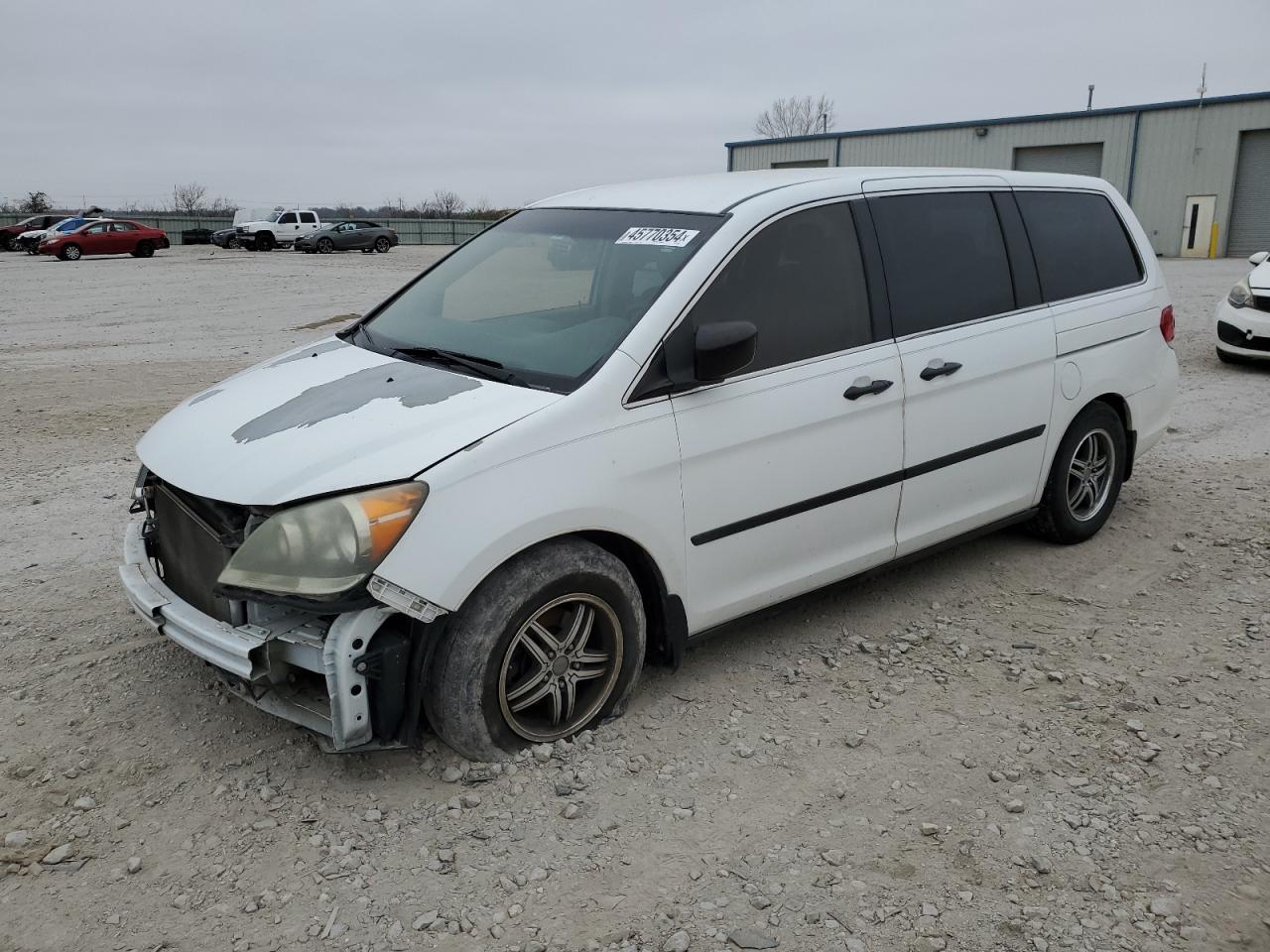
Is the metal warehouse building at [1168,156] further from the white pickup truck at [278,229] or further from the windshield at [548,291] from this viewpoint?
the windshield at [548,291]

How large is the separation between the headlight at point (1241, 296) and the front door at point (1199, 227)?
26647mm

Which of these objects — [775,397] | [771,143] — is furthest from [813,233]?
[771,143]

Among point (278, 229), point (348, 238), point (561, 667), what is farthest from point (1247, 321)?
point (278, 229)

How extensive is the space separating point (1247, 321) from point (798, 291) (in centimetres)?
870

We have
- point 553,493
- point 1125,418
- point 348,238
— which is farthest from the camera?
point 348,238

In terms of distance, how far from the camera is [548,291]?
4.23 m

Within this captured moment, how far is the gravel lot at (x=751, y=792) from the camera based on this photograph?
2.79 m

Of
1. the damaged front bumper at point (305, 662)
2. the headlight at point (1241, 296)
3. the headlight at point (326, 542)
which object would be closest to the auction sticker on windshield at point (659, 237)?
the headlight at point (326, 542)

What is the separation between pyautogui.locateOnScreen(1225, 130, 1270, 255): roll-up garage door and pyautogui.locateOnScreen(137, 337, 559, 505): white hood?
121 ft

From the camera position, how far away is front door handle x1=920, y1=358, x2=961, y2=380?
4.29m

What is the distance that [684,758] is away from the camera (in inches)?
139

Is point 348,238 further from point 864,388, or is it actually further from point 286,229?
point 864,388

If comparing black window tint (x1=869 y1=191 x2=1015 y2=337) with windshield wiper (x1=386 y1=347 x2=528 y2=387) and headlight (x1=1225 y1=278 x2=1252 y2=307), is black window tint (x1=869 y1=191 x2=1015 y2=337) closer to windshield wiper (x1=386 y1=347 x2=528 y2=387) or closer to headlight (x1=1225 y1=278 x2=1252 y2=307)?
windshield wiper (x1=386 y1=347 x2=528 y2=387)

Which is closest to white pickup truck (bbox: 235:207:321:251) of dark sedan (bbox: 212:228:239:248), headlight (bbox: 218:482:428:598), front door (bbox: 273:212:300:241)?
front door (bbox: 273:212:300:241)
